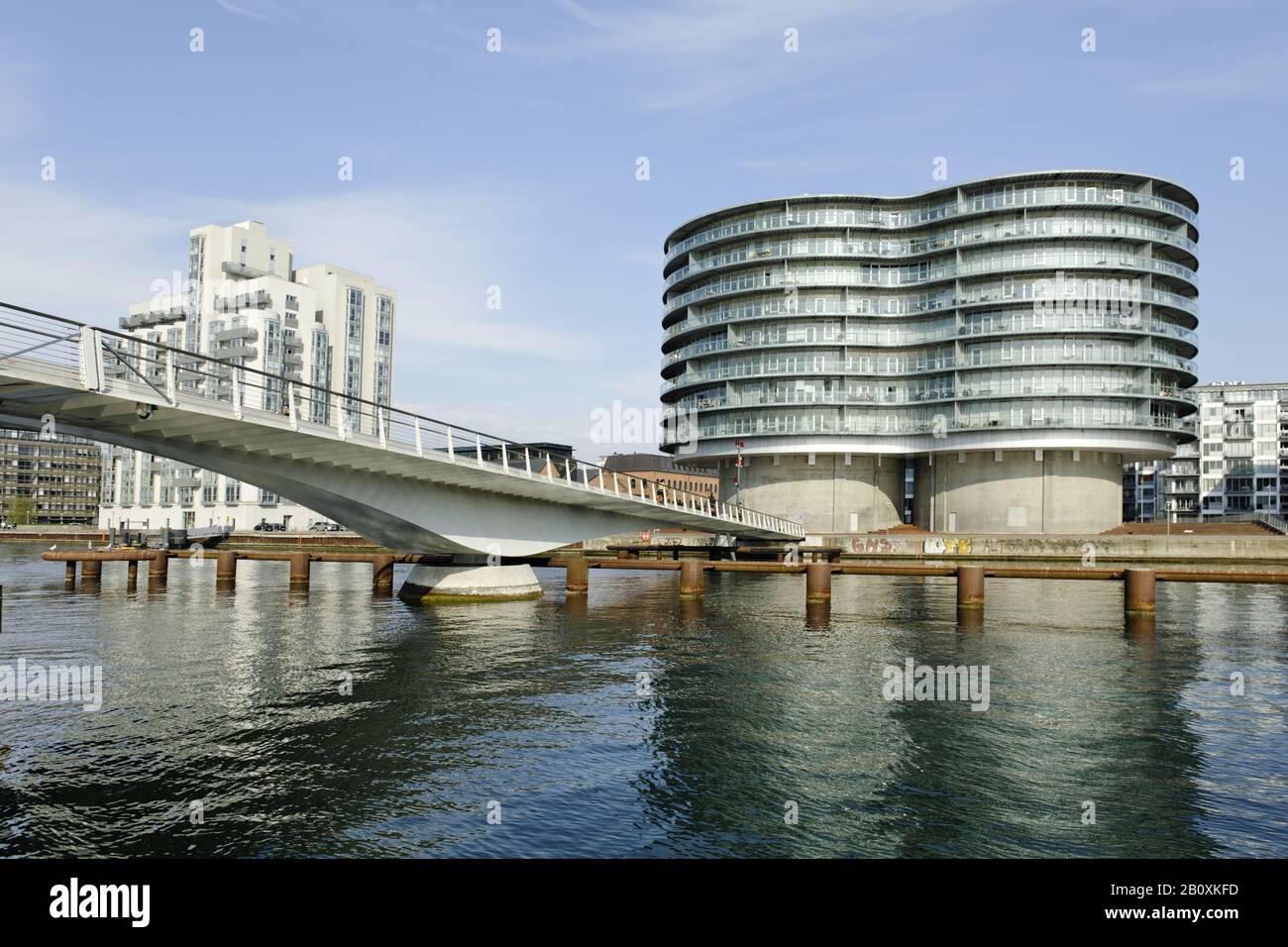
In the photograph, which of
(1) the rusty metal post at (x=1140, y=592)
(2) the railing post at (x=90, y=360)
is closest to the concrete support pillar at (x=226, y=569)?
(2) the railing post at (x=90, y=360)

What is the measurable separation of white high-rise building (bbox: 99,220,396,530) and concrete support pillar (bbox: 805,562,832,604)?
117 metres

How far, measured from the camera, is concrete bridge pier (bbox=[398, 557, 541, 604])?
1700 inches

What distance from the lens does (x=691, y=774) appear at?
15391 millimetres

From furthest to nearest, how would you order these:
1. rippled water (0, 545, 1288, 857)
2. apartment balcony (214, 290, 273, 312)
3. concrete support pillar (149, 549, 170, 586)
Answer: apartment balcony (214, 290, 273, 312)
concrete support pillar (149, 549, 170, 586)
rippled water (0, 545, 1288, 857)

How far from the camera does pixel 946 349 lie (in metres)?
101

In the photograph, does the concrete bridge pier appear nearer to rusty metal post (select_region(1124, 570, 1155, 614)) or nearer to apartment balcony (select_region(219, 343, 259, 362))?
rusty metal post (select_region(1124, 570, 1155, 614))

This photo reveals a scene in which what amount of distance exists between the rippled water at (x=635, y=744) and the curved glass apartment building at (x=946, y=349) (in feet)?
215

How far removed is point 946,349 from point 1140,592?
6785 centimetres

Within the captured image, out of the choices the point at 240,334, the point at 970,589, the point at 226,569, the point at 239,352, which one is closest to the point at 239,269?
the point at 240,334

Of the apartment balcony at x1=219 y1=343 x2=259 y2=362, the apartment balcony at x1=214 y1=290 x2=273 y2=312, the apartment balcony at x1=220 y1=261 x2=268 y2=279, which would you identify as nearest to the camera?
the apartment balcony at x1=219 y1=343 x2=259 y2=362

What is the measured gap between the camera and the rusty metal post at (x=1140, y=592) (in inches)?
1471

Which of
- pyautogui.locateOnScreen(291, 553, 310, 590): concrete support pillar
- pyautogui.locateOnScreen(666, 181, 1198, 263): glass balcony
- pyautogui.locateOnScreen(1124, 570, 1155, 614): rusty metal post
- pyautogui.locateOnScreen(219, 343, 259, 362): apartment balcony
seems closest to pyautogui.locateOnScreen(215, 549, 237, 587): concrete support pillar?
pyautogui.locateOnScreen(291, 553, 310, 590): concrete support pillar

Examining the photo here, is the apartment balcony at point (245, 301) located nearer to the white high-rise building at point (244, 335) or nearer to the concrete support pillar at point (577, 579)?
the white high-rise building at point (244, 335)

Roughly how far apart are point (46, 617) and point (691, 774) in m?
33.4
